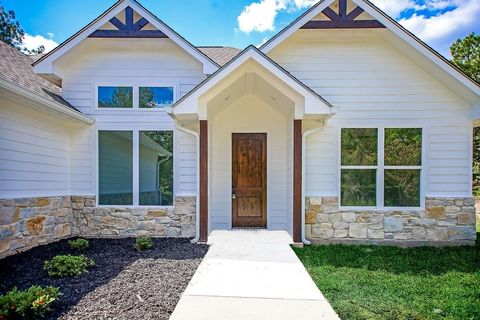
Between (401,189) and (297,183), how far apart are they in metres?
2.51

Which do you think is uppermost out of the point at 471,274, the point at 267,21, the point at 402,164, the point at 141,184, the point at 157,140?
the point at 267,21

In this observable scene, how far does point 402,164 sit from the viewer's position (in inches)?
261

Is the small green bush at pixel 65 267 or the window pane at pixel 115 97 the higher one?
the window pane at pixel 115 97

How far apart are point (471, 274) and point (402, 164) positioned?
100 inches

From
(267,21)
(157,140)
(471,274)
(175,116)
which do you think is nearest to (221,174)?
(157,140)

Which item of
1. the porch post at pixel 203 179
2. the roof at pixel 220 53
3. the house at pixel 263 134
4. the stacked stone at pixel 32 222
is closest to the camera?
the stacked stone at pixel 32 222

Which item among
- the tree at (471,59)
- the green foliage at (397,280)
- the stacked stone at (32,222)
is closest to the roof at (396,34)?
the green foliage at (397,280)

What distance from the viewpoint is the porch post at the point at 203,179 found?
5.86m

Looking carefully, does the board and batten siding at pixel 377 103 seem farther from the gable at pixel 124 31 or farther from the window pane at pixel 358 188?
the gable at pixel 124 31

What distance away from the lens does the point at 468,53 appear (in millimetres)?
17688

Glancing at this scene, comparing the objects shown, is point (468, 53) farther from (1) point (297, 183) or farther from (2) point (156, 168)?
(2) point (156, 168)

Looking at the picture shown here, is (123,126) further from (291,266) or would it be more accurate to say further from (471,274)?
(471,274)

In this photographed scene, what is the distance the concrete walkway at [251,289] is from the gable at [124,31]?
401cm

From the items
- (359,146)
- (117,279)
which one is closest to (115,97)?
(117,279)
